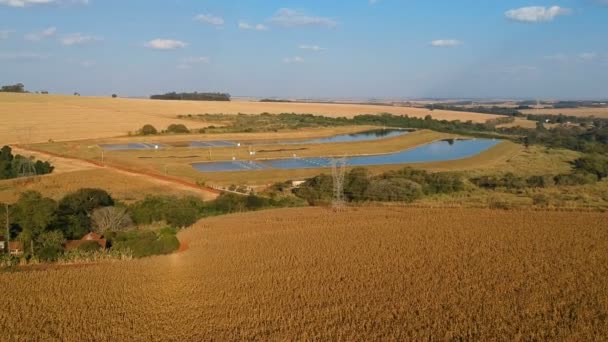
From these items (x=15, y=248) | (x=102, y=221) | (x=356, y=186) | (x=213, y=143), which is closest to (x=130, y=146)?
(x=213, y=143)

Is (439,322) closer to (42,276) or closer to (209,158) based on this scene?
(42,276)

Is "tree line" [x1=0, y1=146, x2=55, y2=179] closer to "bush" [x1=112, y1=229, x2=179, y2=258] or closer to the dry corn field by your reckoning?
"bush" [x1=112, y1=229, x2=179, y2=258]

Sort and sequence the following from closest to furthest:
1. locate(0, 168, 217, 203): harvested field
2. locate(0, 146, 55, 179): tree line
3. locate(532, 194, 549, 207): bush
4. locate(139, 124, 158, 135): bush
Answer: locate(532, 194, 549, 207): bush, locate(0, 168, 217, 203): harvested field, locate(0, 146, 55, 179): tree line, locate(139, 124, 158, 135): bush

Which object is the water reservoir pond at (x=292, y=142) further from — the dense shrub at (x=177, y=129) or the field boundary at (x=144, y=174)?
the dense shrub at (x=177, y=129)

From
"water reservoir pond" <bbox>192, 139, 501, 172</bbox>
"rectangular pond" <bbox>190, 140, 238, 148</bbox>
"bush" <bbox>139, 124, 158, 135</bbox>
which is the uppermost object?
"bush" <bbox>139, 124, 158, 135</bbox>

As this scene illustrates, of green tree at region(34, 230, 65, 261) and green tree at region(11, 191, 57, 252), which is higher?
green tree at region(11, 191, 57, 252)

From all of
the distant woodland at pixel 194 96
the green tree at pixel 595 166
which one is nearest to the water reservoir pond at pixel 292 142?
the green tree at pixel 595 166

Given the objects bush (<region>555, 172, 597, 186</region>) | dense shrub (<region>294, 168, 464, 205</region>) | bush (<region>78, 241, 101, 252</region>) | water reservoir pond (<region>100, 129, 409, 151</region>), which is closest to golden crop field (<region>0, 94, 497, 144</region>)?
water reservoir pond (<region>100, 129, 409, 151</region>)

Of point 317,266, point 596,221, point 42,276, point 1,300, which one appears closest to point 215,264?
point 317,266
